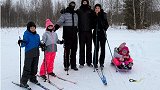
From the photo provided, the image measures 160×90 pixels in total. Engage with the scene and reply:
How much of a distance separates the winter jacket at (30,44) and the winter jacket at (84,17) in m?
1.84

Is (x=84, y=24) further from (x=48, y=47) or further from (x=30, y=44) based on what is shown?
(x=30, y=44)

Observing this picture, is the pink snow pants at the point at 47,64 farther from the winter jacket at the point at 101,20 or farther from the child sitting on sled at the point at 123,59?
the child sitting on sled at the point at 123,59

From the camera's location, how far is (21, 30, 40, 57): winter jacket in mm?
5859

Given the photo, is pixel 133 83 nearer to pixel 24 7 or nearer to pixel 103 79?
pixel 103 79

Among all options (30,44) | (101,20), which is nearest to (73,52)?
(101,20)

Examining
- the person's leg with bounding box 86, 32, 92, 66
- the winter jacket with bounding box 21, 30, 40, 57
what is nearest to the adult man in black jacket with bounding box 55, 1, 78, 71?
the person's leg with bounding box 86, 32, 92, 66

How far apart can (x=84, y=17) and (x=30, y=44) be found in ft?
6.97

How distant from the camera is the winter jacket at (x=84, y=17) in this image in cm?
739

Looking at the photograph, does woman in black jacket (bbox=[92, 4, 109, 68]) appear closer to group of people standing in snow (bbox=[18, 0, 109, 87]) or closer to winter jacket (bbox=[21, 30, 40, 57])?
group of people standing in snow (bbox=[18, 0, 109, 87])

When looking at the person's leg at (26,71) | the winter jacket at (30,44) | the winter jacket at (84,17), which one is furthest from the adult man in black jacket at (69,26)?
the person's leg at (26,71)

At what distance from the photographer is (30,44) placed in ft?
19.5

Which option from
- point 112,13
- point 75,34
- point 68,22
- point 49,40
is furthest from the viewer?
point 112,13

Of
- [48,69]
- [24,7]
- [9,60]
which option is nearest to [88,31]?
[48,69]

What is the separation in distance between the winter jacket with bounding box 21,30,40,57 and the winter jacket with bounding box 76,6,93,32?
1836mm
